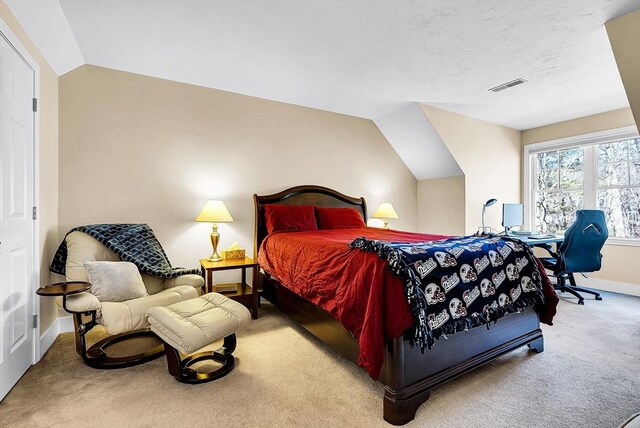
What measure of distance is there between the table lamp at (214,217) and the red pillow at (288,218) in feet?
1.59

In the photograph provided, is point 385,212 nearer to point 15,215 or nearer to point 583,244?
point 583,244

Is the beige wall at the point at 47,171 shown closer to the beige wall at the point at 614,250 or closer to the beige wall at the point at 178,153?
the beige wall at the point at 178,153

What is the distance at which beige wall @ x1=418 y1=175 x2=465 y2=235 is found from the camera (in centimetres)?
445

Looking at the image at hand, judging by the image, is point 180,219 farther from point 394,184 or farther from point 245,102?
point 394,184

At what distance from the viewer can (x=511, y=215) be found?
→ 13.6ft

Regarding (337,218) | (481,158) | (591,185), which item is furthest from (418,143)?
(591,185)

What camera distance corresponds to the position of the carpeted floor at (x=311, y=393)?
158 cm

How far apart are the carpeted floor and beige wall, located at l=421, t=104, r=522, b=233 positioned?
245 centimetres

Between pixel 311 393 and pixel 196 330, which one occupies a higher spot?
pixel 196 330

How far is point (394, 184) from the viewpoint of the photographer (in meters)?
4.84

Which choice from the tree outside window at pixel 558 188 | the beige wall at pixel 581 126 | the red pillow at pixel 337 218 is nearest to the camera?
the red pillow at pixel 337 218

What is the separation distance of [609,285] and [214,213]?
5208 mm

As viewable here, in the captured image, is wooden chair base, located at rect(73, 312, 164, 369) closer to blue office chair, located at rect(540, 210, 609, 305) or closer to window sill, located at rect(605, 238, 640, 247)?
blue office chair, located at rect(540, 210, 609, 305)

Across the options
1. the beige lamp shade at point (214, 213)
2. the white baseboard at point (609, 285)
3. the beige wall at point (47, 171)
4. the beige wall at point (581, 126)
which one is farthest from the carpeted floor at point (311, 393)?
the beige wall at point (581, 126)
